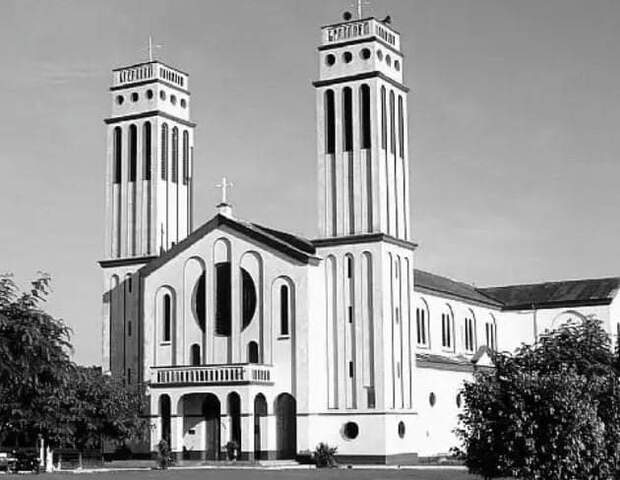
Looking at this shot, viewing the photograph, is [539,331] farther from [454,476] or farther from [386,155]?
[454,476]

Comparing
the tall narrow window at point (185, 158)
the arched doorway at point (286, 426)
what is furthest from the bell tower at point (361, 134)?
the tall narrow window at point (185, 158)

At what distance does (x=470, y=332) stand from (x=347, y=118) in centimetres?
2386

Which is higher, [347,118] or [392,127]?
[347,118]

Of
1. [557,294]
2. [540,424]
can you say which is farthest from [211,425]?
[540,424]

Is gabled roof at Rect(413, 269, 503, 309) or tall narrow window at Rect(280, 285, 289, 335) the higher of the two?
gabled roof at Rect(413, 269, 503, 309)

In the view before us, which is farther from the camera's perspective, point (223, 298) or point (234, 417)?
point (223, 298)

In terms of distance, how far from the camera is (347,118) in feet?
209

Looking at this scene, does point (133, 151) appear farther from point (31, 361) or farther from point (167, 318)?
point (31, 361)

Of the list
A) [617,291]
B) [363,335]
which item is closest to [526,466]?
[363,335]

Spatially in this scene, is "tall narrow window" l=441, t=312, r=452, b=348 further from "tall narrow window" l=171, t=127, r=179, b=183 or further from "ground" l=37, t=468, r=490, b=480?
"ground" l=37, t=468, r=490, b=480

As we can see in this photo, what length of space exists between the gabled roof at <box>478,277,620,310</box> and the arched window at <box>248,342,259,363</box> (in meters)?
29.4

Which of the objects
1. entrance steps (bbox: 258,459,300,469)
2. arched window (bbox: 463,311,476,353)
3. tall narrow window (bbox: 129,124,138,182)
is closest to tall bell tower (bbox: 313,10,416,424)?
entrance steps (bbox: 258,459,300,469)

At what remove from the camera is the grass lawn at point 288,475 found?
46.8 meters

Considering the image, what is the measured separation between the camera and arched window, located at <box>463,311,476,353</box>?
80.7m
